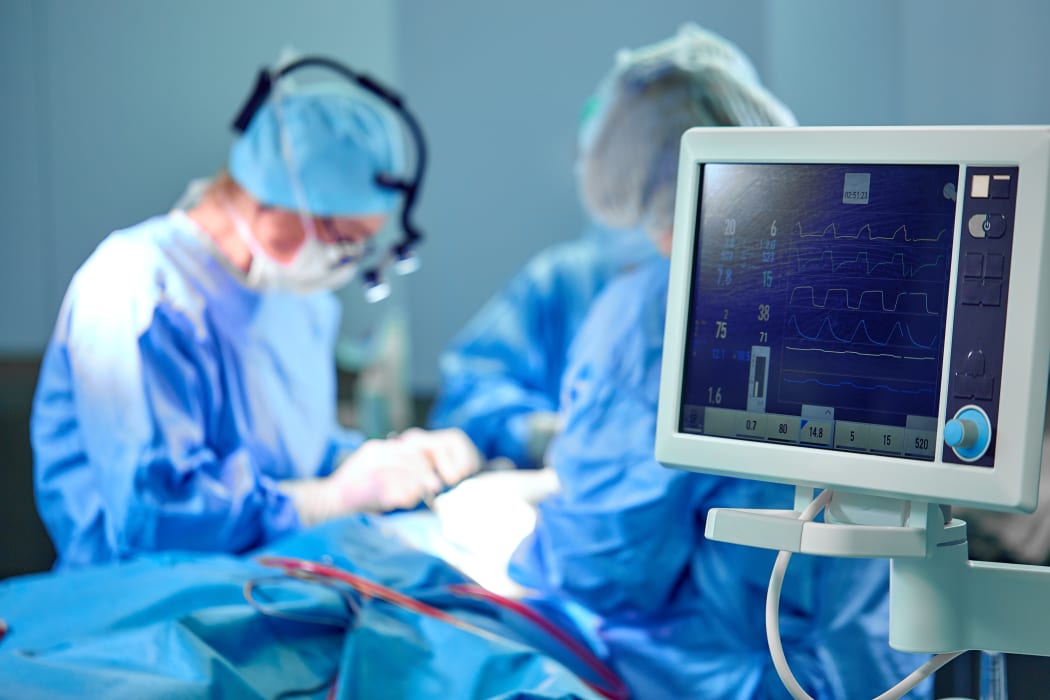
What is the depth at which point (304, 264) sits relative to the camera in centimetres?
165

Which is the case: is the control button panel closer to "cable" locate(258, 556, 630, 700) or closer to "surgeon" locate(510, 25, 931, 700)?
"surgeon" locate(510, 25, 931, 700)

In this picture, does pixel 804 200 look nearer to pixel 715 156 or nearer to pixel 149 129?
pixel 715 156

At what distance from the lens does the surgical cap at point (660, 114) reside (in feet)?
4.53

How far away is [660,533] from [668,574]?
0.07 meters

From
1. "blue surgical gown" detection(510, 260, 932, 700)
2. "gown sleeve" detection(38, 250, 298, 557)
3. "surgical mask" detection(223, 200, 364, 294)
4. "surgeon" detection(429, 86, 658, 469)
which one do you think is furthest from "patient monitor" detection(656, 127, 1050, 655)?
"surgeon" detection(429, 86, 658, 469)

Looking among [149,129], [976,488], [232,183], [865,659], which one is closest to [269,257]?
[232,183]

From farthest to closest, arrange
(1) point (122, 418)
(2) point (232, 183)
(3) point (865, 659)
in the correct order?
1. (2) point (232, 183)
2. (1) point (122, 418)
3. (3) point (865, 659)

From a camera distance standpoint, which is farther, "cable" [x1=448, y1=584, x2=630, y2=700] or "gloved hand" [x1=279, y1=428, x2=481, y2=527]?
"gloved hand" [x1=279, y1=428, x2=481, y2=527]

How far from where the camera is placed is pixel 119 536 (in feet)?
4.47

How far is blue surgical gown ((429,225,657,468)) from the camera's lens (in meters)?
2.65

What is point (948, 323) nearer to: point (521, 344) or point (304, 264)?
point (304, 264)

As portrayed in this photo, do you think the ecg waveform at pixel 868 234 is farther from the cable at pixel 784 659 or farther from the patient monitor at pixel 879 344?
the cable at pixel 784 659

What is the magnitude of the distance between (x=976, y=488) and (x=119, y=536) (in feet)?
3.71

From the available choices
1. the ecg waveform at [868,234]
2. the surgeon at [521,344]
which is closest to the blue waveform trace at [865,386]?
the ecg waveform at [868,234]
